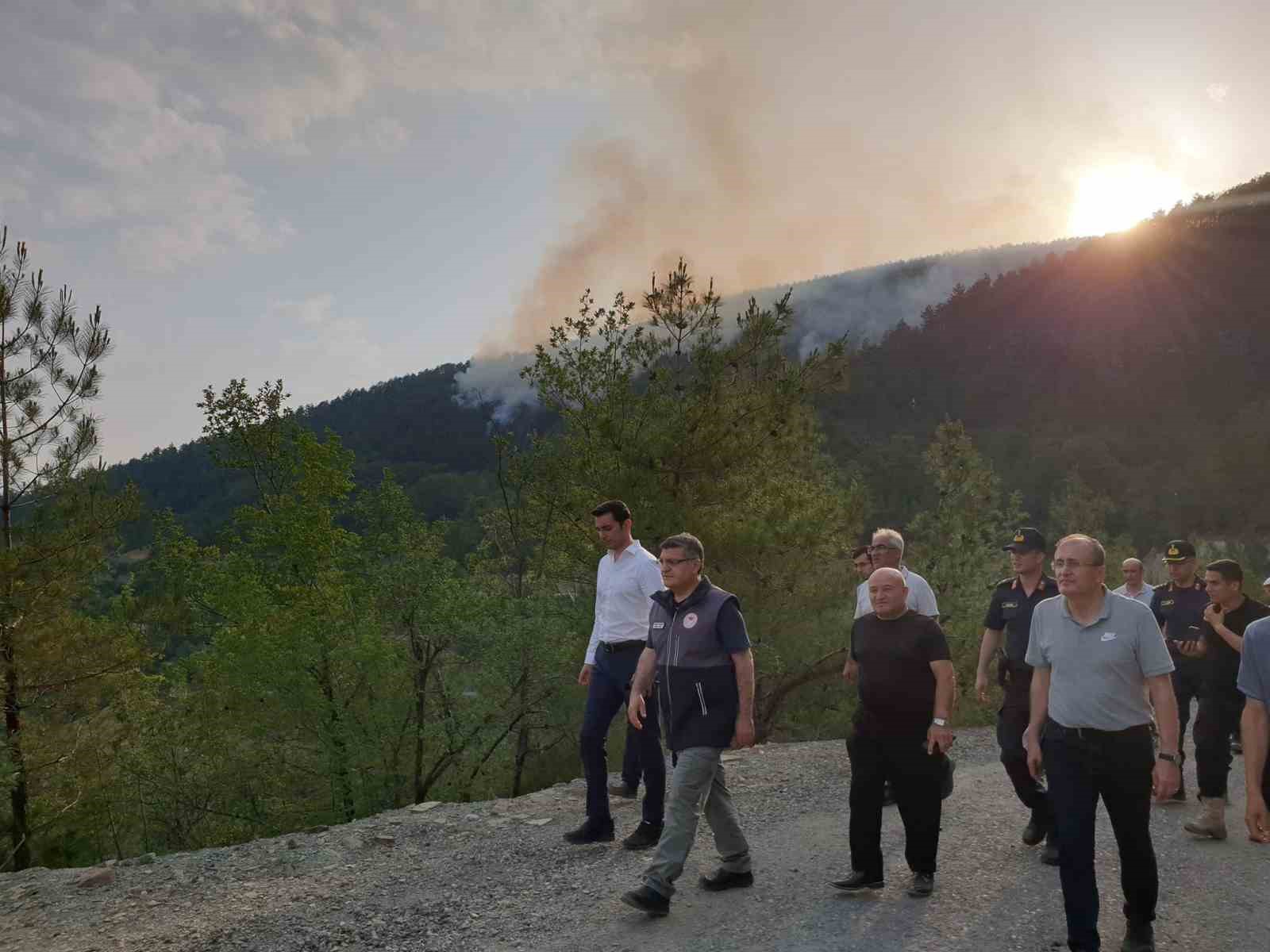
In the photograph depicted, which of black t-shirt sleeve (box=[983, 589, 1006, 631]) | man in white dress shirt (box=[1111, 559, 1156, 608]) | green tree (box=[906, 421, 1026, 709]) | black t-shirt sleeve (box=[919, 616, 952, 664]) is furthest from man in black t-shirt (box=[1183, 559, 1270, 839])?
green tree (box=[906, 421, 1026, 709])

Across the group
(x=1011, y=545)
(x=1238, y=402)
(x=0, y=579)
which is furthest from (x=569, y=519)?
(x=1238, y=402)

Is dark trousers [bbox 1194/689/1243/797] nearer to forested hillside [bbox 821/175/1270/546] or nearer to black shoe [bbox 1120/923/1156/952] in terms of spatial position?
black shoe [bbox 1120/923/1156/952]

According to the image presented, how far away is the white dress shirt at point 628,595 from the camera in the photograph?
18.5 ft

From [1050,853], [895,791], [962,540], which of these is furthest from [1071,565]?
[962,540]

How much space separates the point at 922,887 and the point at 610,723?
1.98 meters

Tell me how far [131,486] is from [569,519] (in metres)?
6.47

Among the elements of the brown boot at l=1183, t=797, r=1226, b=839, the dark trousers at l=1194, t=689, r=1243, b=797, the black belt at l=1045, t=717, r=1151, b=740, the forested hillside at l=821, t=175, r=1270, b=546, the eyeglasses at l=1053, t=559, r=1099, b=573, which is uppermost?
the forested hillside at l=821, t=175, r=1270, b=546

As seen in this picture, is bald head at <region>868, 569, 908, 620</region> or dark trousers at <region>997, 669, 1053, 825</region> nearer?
bald head at <region>868, 569, 908, 620</region>

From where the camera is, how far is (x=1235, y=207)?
340 feet

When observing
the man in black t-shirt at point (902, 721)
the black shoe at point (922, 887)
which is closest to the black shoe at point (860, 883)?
the man in black t-shirt at point (902, 721)

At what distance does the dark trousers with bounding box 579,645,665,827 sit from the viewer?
555cm

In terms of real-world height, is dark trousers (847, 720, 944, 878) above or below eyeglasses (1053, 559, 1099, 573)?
below

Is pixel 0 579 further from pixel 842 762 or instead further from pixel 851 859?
pixel 851 859

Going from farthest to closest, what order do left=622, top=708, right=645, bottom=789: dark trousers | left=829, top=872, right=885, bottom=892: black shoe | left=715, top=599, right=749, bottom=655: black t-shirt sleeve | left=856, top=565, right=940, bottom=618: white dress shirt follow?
left=622, top=708, right=645, bottom=789: dark trousers
left=856, top=565, right=940, bottom=618: white dress shirt
left=829, top=872, right=885, bottom=892: black shoe
left=715, top=599, right=749, bottom=655: black t-shirt sleeve
